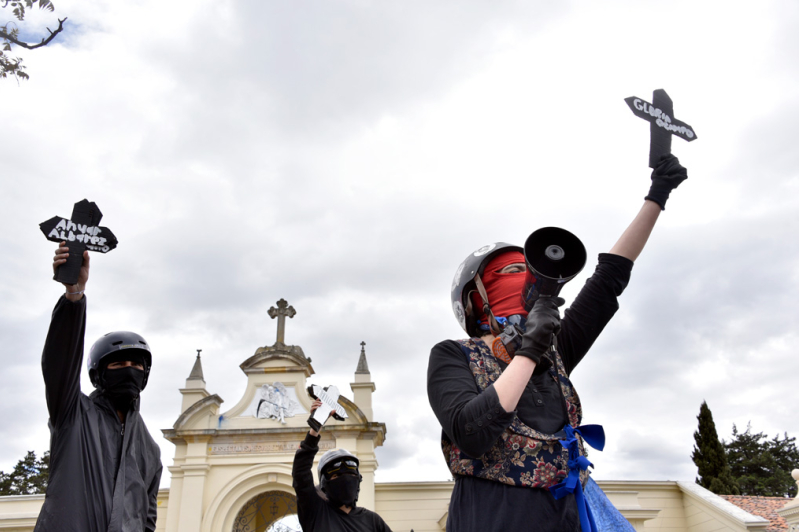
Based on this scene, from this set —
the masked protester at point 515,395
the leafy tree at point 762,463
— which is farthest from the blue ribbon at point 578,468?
the leafy tree at point 762,463

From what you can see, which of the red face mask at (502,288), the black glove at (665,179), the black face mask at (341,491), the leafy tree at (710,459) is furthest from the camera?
the leafy tree at (710,459)

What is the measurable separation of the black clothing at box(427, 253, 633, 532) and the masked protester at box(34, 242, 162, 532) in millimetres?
1745

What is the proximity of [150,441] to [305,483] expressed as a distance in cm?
196

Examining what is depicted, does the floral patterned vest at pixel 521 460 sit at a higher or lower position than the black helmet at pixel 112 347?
lower

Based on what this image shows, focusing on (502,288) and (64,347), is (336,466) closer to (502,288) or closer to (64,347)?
(64,347)

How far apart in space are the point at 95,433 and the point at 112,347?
1.86ft

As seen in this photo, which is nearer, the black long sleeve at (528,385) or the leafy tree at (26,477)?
the black long sleeve at (528,385)

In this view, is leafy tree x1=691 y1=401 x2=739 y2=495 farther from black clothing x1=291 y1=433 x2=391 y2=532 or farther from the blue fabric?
the blue fabric

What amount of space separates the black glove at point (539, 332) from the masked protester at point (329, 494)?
3.66 metres

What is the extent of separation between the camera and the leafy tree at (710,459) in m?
28.8

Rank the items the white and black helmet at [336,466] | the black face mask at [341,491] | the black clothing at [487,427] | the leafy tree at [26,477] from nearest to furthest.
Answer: the black clothing at [487,427] < the black face mask at [341,491] < the white and black helmet at [336,466] < the leafy tree at [26,477]

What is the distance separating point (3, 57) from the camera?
181 inches

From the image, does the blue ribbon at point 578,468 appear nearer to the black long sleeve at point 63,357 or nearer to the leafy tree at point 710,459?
the black long sleeve at point 63,357

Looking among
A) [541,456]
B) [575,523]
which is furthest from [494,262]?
[575,523]
